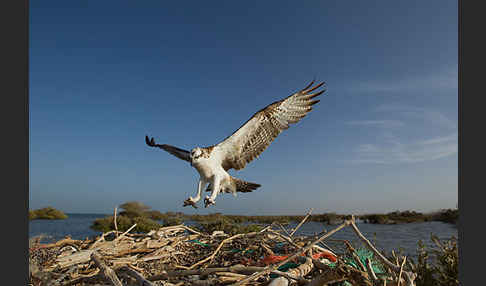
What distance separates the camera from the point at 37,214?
23.4 metres

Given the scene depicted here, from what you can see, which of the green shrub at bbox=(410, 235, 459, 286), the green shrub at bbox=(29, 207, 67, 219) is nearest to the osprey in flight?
the green shrub at bbox=(410, 235, 459, 286)

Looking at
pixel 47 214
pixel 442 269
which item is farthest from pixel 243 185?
pixel 47 214

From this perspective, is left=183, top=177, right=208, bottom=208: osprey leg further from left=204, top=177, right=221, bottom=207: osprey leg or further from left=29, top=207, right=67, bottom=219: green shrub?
left=29, top=207, right=67, bottom=219: green shrub

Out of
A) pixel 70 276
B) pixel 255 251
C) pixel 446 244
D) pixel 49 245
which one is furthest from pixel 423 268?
pixel 49 245

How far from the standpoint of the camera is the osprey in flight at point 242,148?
11.6 feet

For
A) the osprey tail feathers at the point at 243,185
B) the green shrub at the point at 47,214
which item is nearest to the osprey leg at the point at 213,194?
the osprey tail feathers at the point at 243,185

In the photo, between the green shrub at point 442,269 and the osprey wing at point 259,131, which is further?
the osprey wing at point 259,131

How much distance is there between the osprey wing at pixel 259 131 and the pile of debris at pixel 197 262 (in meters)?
1.64

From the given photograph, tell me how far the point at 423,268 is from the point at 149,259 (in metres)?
2.96

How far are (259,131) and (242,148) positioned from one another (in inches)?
15.4

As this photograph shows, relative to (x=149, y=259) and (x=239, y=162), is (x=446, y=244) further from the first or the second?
(x=149, y=259)

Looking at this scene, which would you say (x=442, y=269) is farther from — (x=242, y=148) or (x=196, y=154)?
(x=196, y=154)

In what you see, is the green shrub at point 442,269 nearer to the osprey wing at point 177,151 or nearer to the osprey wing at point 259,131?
the osprey wing at point 259,131

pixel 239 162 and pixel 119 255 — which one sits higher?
pixel 239 162
